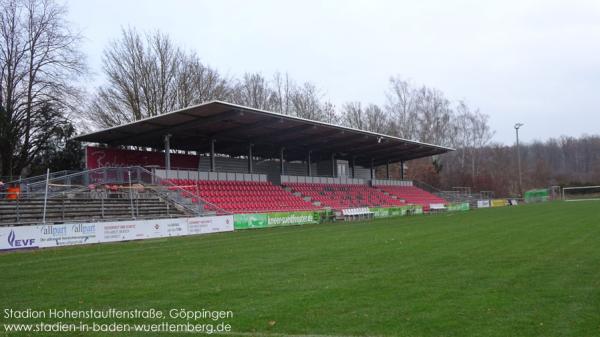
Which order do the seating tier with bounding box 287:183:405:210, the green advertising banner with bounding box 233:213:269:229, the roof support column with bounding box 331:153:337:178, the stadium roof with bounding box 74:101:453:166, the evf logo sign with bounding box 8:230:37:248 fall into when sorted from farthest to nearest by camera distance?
1. the roof support column with bounding box 331:153:337:178
2. the seating tier with bounding box 287:183:405:210
3. the stadium roof with bounding box 74:101:453:166
4. the green advertising banner with bounding box 233:213:269:229
5. the evf logo sign with bounding box 8:230:37:248

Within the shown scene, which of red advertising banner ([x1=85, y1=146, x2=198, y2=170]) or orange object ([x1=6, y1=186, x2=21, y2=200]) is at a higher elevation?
red advertising banner ([x1=85, y1=146, x2=198, y2=170])

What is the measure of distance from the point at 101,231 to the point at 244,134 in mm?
19604

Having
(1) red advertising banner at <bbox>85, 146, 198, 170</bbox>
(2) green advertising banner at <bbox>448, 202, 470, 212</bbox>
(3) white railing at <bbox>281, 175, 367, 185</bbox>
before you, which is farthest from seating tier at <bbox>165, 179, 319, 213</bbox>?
(2) green advertising banner at <bbox>448, 202, 470, 212</bbox>

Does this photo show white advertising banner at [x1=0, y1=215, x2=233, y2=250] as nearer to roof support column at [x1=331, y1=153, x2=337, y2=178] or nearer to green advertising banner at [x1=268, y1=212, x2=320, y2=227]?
green advertising banner at [x1=268, y1=212, x2=320, y2=227]

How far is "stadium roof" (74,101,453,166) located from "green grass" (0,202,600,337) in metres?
16.7

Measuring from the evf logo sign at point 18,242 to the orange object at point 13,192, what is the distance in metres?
3.04

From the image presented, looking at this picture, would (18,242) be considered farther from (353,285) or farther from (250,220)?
(353,285)

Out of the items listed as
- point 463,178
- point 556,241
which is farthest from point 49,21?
point 463,178

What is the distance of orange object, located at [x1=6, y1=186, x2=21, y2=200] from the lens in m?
22.0

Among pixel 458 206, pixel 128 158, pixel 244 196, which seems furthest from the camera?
pixel 458 206

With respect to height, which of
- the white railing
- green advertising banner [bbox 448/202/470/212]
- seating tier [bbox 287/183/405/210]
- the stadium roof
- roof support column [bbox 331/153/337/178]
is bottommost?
green advertising banner [bbox 448/202/470/212]

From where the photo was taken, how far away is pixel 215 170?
143ft

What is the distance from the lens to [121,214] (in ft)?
84.5

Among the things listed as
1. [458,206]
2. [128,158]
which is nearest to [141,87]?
[128,158]
